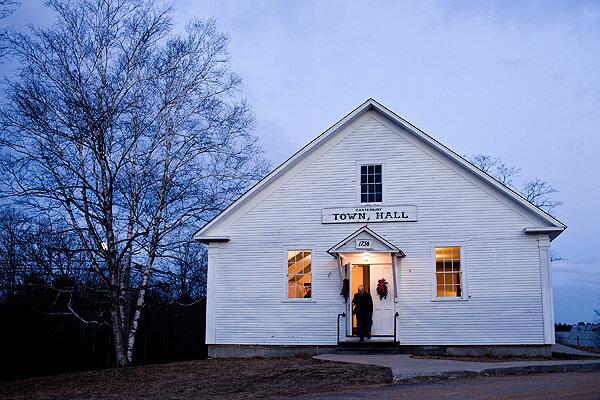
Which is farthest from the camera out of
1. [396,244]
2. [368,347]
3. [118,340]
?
[118,340]

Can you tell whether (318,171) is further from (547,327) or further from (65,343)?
(65,343)

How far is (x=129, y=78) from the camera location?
75.0ft

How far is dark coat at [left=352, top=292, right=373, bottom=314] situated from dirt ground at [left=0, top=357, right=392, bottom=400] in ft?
8.29

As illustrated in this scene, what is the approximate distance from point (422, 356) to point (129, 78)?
1236 centimetres

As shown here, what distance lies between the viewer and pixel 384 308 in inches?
851

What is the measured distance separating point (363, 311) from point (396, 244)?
2280 millimetres

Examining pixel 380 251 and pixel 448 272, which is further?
pixel 448 272

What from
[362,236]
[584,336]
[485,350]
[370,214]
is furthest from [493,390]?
[584,336]

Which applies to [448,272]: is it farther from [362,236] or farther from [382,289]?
[362,236]

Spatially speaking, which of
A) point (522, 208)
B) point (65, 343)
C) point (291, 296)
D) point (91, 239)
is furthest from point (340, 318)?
point (65, 343)

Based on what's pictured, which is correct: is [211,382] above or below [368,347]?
below

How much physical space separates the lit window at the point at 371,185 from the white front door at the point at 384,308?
82.2 inches

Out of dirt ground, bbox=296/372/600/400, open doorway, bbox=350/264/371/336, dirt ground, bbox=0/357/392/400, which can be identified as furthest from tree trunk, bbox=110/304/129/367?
dirt ground, bbox=296/372/600/400

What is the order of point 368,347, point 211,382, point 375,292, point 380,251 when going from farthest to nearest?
point 375,292
point 380,251
point 368,347
point 211,382
